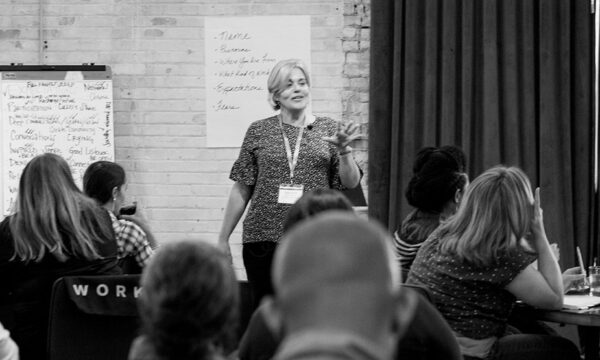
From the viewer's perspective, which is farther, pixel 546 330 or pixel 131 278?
pixel 546 330

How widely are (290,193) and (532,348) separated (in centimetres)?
119

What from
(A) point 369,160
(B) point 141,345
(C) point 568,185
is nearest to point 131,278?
(B) point 141,345

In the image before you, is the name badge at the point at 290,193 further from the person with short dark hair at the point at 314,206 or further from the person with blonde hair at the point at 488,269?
the person with short dark hair at the point at 314,206

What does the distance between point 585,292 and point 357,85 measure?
2.20 meters

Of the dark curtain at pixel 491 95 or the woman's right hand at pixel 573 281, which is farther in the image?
the dark curtain at pixel 491 95

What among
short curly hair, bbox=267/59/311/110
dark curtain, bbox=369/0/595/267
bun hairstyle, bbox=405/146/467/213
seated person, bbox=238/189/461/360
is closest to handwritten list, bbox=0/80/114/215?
dark curtain, bbox=369/0/595/267

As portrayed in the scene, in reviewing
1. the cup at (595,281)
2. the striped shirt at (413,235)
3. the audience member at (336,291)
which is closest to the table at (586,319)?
the cup at (595,281)

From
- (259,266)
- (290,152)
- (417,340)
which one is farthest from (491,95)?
(417,340)

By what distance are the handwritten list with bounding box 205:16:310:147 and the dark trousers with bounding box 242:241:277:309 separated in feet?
5.40

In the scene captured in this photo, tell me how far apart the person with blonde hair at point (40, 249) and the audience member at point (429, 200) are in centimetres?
111

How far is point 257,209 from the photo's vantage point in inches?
143

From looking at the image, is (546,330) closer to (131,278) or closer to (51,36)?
(131,278)

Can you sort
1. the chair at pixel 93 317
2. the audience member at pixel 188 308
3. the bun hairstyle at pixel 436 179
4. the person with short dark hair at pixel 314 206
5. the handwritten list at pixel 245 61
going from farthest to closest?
the handwritten list at pixel 245 61 < the bun hairstyle at pixel 436 179 < the chair at pixel 93 317 < the person with short dark hair at pixel 314 206 < the audience member at pixel 188 308

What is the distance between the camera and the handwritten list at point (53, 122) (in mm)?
5117
